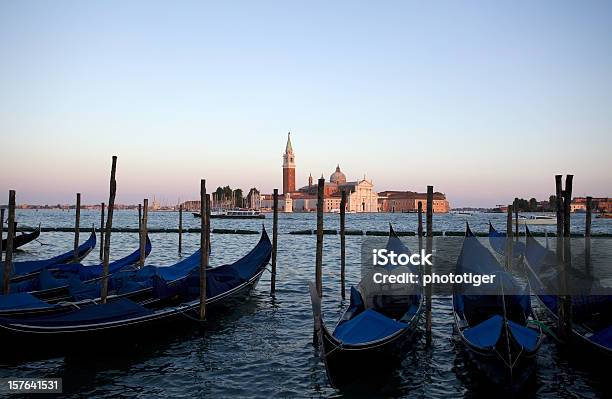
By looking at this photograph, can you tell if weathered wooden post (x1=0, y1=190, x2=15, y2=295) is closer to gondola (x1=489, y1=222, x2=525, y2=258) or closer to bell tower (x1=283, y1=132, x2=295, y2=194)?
gondola (x1=489, y1=222, x2=525, y2=258)

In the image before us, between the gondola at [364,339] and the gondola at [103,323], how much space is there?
2755 millimetres

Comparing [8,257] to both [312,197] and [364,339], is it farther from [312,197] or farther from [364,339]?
[312,197]

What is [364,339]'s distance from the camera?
625 centimetres

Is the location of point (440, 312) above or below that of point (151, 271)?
below

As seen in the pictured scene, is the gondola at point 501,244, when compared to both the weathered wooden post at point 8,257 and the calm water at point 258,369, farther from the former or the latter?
the weathered wooden post at point 8,257

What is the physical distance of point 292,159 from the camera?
11938 cm

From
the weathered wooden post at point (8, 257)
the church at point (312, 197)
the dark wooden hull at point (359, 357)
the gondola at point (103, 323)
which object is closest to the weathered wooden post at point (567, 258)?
the dark wooden hull at point (359, 357)

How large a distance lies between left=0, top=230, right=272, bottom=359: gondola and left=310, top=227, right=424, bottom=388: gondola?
275 cm

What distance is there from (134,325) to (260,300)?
13.2 ft

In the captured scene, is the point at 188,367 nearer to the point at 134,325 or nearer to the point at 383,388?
the point at 134,325

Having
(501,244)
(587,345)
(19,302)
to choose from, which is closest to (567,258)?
(587,345)

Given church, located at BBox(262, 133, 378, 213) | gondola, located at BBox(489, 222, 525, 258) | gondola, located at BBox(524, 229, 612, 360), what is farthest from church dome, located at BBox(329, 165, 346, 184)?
gondola, located at BBox(524, 229, 612, 360)

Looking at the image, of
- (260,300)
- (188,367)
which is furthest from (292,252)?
(188,367)

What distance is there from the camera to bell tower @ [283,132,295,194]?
389 ft
